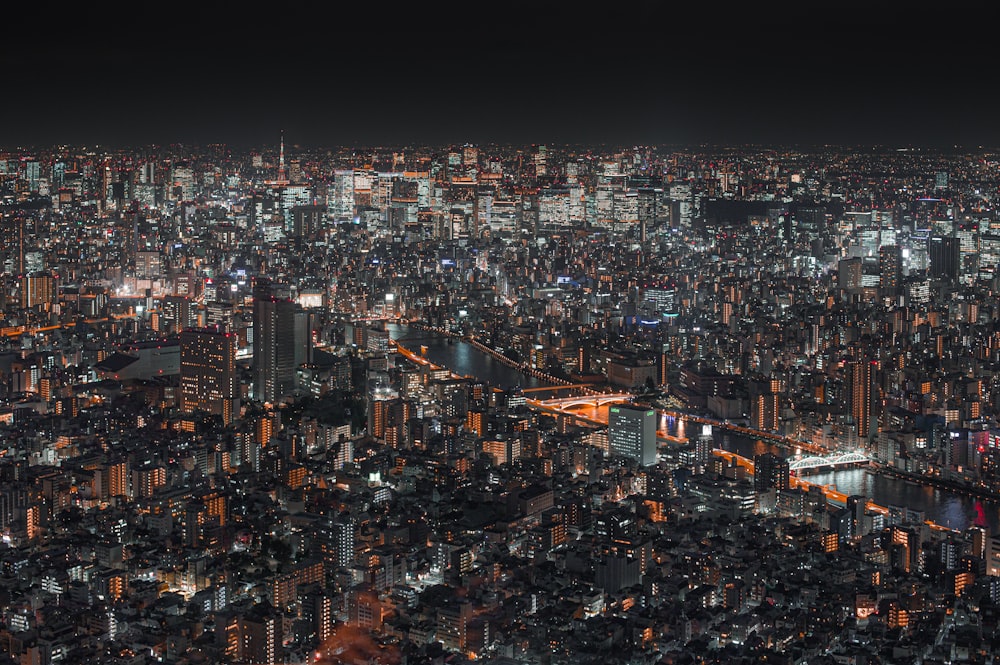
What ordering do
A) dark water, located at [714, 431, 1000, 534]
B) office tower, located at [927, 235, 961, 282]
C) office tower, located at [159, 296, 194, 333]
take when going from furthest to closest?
office tower, located at [927, 235, 961, 282]
office tower, located at [159, 296, 194, 333]
dark water, located at [714, 431, 1000, 534]

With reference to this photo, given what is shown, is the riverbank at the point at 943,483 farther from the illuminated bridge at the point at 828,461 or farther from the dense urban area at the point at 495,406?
the illuminated bridge at the point at 828,461

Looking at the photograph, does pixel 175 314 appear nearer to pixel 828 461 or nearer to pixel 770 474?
pixel 828 461

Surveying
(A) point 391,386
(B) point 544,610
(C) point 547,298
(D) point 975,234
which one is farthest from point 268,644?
(D) point 975,234

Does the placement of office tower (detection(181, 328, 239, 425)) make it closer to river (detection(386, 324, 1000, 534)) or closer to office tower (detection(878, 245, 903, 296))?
river (detection(386, 324, 1000, 534))

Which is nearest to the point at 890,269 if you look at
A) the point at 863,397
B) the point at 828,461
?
the point at 863,397

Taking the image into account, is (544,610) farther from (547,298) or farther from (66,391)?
(547,298)

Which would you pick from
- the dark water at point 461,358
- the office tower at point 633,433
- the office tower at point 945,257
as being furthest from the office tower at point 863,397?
the office tower at point 945,257

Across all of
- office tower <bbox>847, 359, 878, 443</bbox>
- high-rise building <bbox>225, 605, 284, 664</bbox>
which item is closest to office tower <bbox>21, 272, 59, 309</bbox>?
office tower <bbox>847, 359, 878, 443</bbox>
